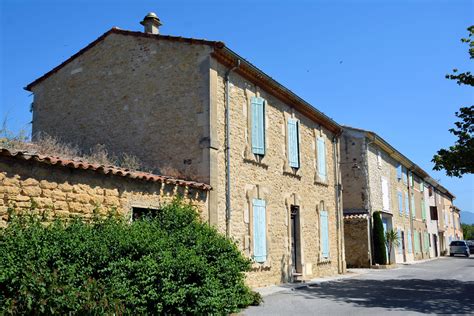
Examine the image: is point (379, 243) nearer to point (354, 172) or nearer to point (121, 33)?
point (354, 172)

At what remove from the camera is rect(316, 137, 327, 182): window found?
57.2 ft

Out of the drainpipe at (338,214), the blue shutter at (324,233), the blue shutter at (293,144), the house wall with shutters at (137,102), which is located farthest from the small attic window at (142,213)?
the drainpipe at (338,214)

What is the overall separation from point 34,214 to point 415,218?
31128mm

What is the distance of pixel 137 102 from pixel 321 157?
7.65m

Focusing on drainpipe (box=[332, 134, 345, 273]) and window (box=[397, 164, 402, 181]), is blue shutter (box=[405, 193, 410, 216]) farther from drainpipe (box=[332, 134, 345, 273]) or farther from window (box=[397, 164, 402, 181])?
drainpipe (box=[332, 134, 345, 273])

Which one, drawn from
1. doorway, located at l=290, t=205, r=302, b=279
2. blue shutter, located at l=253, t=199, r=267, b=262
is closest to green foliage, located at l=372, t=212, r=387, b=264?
doorway, located at l=290, t=205, r=302, b=279

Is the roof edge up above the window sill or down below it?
above

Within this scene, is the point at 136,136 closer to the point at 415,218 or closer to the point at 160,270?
the point at 160,270

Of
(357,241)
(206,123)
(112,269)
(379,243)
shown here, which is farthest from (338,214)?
(112,269)

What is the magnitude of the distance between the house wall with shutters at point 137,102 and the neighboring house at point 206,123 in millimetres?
28

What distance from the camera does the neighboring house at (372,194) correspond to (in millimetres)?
23359

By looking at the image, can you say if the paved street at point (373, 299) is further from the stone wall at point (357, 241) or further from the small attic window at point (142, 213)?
the stone wall at point (357, 241)

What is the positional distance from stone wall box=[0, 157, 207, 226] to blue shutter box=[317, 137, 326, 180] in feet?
27.8

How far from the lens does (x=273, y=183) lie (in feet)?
46.3
